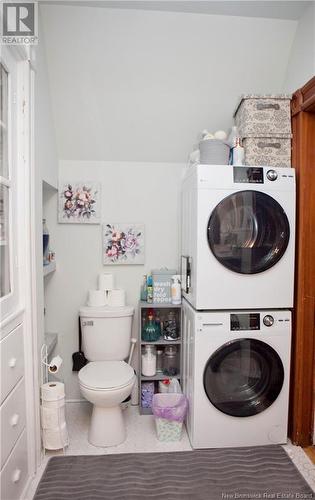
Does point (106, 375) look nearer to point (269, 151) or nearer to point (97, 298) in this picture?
point (97, 298)

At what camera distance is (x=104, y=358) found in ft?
7.32

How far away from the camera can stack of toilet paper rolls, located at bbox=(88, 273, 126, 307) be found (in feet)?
7.52

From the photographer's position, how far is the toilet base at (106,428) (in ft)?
6.28

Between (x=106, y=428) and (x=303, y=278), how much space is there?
5.15ft

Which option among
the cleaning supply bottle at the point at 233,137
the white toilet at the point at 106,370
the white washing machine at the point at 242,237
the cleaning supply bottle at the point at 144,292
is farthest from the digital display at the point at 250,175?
the white toilet at the point at 106,370

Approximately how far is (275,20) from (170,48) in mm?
686

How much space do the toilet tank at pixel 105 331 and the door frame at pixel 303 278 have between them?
1.17 metres

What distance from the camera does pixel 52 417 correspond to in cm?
179

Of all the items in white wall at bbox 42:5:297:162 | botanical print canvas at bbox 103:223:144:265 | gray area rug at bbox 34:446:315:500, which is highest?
white wall at bbox 42:5:297:162

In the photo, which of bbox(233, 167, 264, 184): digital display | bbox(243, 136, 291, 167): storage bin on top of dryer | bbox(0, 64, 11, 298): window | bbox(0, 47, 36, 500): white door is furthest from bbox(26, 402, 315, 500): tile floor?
bbox(243, 136, 291, 167): storage bin on top of dryer

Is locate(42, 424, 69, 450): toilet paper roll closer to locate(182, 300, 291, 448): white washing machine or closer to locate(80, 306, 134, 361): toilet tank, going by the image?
locate(80, 306, 134, 361): toilet tank

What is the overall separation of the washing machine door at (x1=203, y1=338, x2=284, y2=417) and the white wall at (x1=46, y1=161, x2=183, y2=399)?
838 millimetres

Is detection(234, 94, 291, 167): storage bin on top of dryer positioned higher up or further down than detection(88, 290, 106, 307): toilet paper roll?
higher up

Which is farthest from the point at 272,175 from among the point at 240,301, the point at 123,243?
the point at 123,243
